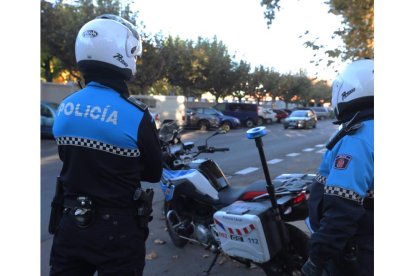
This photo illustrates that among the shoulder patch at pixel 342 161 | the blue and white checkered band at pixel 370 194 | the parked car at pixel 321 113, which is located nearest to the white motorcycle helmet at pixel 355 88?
the shoulder patch at pixel 342 161

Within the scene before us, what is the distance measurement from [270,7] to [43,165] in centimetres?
657

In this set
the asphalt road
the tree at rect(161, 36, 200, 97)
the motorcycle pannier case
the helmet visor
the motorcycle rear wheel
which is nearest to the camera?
the helmet visor

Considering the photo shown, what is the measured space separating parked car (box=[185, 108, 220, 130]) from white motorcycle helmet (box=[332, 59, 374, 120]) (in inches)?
887

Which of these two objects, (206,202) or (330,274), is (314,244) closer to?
(330,274)

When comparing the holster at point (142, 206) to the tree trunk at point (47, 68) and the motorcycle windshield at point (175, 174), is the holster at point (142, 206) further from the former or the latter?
the tree trunk at point (47, 68)

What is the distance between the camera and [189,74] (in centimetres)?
3397

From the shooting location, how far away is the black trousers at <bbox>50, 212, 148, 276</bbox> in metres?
2.01

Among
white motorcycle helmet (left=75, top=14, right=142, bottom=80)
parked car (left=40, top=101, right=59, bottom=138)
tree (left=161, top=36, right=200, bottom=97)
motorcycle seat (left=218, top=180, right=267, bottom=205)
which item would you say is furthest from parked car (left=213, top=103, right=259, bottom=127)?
white motorcycle helmet (left=75, top=14, right=142, bottom=80)

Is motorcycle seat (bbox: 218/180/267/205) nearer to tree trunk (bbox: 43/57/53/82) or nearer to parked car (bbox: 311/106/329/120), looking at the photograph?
tree trunk (bbox: 43/57/53/82)

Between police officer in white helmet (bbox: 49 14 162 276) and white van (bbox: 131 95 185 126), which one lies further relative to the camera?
white van (bbox: 131 95 185 126)

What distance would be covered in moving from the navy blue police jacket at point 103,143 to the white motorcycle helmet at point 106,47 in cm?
14

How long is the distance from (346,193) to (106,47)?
1381mm

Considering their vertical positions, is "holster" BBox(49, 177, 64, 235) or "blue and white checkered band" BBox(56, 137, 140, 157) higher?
"blue and white checkered band" BBox(56, 137, 140, 157)

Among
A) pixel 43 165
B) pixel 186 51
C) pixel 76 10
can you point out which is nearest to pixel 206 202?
pixel 43 165
